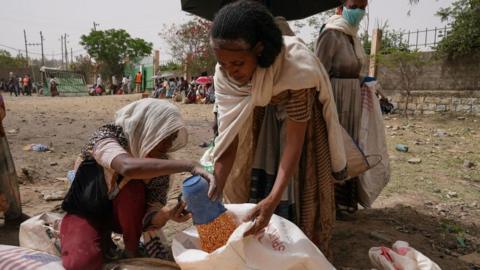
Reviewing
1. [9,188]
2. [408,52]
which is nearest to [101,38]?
[408,52]

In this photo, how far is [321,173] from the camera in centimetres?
190

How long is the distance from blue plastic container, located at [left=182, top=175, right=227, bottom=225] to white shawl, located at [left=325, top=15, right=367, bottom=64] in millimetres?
1592

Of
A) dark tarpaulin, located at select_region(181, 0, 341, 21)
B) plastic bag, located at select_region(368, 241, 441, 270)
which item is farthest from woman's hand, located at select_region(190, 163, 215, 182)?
dark tarpaulin, located at select_region(181, 0, 341, 21)

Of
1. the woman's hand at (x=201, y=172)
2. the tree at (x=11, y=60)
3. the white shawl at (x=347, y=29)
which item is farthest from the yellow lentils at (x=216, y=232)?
the tree at (x=11, y=60)

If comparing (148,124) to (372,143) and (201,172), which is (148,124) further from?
(372,143)

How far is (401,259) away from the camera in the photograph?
1.75 metres

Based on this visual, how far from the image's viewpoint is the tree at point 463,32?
9461 mm

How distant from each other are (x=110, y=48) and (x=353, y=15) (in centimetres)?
3287

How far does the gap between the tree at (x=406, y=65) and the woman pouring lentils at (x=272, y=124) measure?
9.22m

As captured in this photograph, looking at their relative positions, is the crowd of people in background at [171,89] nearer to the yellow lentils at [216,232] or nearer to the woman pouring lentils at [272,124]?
the woman pouring lentils at [272,124]

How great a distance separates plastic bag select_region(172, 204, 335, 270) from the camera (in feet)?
4.76

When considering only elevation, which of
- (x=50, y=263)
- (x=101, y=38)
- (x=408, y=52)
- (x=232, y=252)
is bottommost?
(x=50, y=263)

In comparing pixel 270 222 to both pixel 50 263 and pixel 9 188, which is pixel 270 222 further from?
pixel 9 188

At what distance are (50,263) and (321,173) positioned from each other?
4.59 feet
